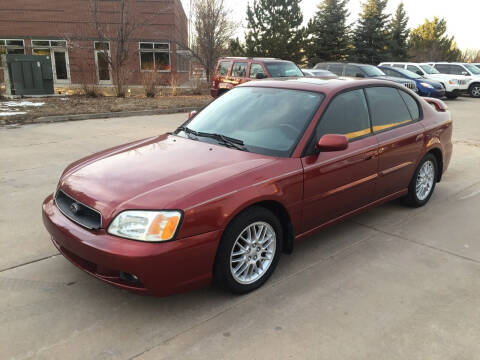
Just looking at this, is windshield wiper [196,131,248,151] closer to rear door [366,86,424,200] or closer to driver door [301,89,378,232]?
driver door [301,89,378,232]

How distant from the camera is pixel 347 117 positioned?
3799mm

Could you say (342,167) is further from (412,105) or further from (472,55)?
(472,55)

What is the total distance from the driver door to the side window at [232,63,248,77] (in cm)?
952

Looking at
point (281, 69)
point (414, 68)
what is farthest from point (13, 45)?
point (414, 68)

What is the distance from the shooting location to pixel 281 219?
3289 millimetres

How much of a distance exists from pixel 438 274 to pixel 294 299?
1332mm

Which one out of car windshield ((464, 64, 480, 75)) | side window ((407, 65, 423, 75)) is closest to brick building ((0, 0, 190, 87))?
side window ((407, 65, 423, 75))

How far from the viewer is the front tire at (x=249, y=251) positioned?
282 cm

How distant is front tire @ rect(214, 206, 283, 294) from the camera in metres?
2.82

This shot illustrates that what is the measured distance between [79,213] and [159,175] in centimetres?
63

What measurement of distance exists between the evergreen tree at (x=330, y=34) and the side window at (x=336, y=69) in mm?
17798

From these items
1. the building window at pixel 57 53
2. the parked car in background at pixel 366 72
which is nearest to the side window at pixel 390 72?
the parked car in background at pixel 366 72

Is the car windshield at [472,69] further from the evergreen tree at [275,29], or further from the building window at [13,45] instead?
the building window at [13,45]

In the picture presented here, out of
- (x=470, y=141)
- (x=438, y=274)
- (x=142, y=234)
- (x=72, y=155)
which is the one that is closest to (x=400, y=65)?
(x=470, y=141)
